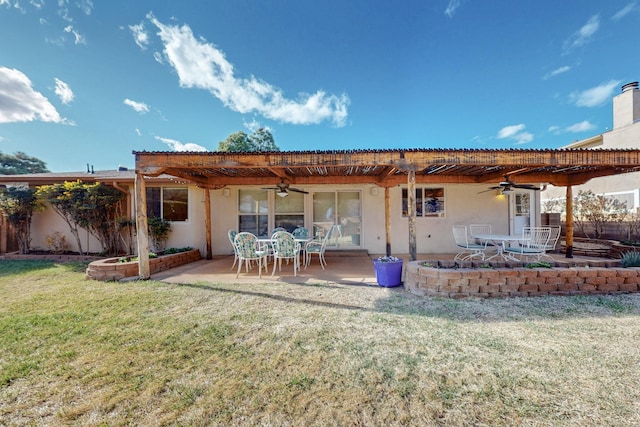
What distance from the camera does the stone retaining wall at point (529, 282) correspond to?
3895 mm

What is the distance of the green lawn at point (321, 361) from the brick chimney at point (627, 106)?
51.3 ft

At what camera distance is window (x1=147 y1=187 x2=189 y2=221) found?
25.7ft

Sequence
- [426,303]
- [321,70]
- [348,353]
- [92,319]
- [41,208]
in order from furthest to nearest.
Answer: [321,70], [41,208], [426,303], [92,319], [348,353]

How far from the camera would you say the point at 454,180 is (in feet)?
22.8

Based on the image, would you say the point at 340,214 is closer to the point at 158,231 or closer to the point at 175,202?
the point at 175,202

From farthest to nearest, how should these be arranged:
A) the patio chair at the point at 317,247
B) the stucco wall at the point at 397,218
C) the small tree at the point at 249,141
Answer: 1. the small tree at the point at 249,141
2. the stucco wall at the point at 397,218
3. the patio chair at the point at 317,247

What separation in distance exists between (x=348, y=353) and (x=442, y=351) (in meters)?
0.92

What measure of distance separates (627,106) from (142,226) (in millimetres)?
22099

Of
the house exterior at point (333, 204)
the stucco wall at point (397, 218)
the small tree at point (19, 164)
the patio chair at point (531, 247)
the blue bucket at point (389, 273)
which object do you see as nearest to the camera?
the blue bucket at point (389, 273)

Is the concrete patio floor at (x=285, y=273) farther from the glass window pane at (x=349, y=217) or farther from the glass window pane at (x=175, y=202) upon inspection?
the glass window pane at (x=175, y=202)

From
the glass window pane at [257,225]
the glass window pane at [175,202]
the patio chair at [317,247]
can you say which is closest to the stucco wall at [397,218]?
the glass window pane at [257,225]

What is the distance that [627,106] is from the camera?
12.8 m

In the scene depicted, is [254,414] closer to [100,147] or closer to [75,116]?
[75,116]

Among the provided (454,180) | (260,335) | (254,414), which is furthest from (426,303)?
(454,180)
